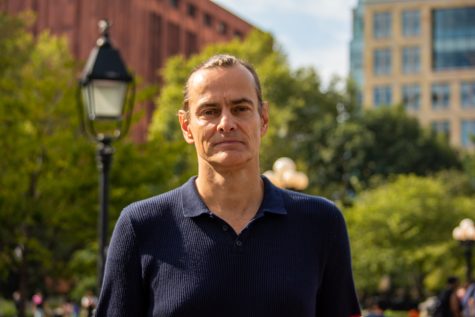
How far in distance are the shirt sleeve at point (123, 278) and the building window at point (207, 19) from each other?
8429cm

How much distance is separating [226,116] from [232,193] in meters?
0.22

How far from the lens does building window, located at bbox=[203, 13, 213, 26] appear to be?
8681 centimetres

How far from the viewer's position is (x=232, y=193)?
10.2 feet

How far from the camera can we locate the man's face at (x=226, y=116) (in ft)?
10.0

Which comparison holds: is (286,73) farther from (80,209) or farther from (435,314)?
(435,314)

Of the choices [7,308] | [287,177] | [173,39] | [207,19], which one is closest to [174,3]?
[173,39]

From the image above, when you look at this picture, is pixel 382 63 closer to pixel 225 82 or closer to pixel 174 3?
pixel 174 3

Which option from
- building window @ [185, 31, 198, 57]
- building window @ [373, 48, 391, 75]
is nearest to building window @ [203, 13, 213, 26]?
building window @ [185, 31, 198, 57]

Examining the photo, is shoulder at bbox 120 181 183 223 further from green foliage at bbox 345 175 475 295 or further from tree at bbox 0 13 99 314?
green foliage at bbox 345 175 475 295

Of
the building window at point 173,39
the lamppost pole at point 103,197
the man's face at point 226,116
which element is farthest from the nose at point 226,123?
the building window at point 173,39

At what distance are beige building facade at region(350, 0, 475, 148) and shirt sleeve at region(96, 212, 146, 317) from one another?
100m

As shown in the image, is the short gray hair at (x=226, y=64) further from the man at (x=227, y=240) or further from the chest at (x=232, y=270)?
the chest at (x=232, y=270)

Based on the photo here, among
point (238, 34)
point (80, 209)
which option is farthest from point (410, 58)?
point (80, 209)

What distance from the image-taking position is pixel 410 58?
341ft
